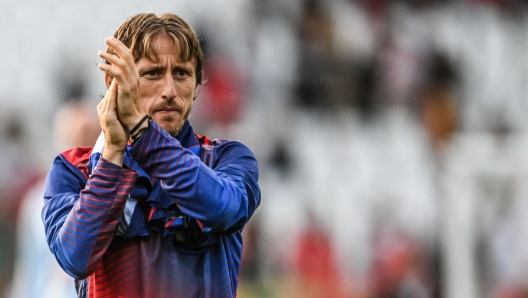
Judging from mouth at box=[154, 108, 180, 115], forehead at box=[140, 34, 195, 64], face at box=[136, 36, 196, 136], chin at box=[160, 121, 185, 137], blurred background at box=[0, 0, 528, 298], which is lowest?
blurred background at box=[0, 0, 528, 298]

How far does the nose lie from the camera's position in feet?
4.83

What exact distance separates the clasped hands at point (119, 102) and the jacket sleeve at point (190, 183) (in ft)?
0.10

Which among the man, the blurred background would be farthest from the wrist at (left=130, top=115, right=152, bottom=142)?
the blurred background

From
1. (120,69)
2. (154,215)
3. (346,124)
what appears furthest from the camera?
(346,124)

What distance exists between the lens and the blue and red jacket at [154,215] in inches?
52.3

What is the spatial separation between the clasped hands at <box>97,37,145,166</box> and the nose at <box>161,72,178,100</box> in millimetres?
139

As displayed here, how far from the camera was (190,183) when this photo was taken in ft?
4.37

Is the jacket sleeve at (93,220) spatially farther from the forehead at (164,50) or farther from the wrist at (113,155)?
the forehead at (164,50)

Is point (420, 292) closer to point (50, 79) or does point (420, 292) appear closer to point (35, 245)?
point (50, 79)

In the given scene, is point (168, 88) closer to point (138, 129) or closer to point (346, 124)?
point (138, 129)

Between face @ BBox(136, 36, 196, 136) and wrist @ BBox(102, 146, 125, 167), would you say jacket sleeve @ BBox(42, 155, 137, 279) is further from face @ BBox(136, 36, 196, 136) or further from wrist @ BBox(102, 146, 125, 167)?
face @ BBox(136, 36, 196, 136)

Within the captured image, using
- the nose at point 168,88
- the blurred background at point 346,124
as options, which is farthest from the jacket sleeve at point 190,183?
the blurred background at point 346,124

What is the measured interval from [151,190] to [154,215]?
47 mm

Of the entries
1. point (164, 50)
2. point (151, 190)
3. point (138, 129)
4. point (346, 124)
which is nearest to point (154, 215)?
point (151, 190)
